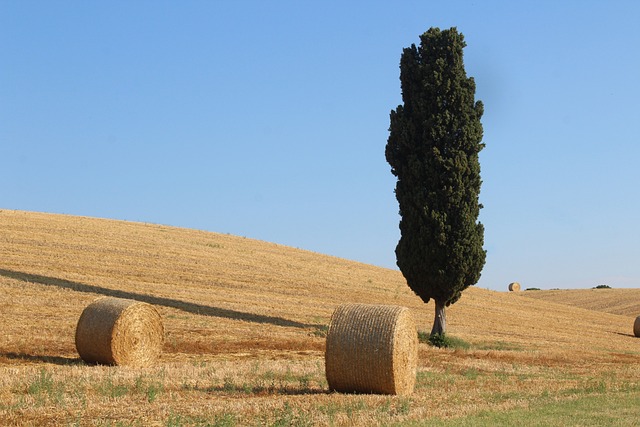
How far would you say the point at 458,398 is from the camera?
51.2ft

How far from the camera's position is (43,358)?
20.7 m

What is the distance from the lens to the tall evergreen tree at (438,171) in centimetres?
3322

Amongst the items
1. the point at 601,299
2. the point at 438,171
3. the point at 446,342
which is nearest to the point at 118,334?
the point at 446,342

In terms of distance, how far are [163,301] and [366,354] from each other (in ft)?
64.4

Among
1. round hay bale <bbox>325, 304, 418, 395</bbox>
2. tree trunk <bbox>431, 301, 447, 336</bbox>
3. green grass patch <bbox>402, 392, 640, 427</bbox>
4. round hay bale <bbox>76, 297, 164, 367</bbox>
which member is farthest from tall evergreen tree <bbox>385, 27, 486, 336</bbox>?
green grass patch <bbox>402, 392, 640, 427</bbox>

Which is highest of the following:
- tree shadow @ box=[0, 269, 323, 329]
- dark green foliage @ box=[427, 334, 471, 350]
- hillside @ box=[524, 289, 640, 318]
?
hillside @ box=[524, 289, 640, 318]

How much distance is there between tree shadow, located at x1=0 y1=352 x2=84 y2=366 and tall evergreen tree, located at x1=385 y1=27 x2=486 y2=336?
55.3 ft

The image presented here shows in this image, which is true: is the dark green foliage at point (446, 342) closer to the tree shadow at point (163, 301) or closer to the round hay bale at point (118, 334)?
the tree shadow at point (163, 301)

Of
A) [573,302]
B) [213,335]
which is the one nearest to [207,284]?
[213,335]

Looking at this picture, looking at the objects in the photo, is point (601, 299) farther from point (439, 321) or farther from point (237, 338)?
point (237, 338)

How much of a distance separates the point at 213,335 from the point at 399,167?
1233 centimetres

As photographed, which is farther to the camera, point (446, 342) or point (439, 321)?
point (439, 321)

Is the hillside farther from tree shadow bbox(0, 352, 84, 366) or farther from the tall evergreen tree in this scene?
tree shadow bbox(0, 352, 84, 366)

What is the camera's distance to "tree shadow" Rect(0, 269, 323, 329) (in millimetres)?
32469
